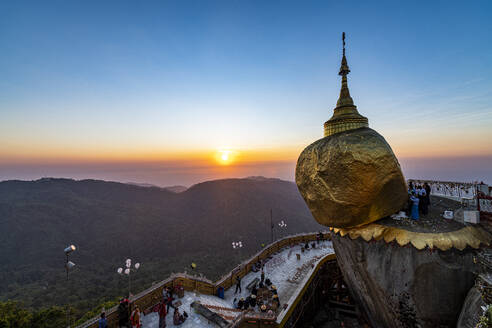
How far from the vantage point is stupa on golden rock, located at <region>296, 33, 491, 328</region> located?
6840 millimetres

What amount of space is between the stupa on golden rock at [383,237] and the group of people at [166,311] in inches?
358

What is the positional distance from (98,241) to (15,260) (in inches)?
843

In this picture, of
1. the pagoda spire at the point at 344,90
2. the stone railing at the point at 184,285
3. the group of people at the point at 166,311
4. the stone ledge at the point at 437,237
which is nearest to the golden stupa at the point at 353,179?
the stone ledge at the point at 437,237

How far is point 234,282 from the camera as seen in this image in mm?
15602

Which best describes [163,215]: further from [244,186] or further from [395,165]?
[395,165]

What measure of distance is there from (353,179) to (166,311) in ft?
40.1

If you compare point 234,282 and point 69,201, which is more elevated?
point 234,282

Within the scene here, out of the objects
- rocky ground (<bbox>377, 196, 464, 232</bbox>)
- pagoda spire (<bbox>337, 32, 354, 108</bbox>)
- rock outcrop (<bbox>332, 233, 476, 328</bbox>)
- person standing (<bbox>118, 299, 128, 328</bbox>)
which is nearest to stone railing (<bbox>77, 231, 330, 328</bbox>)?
person standing (<bbox>118, 299, 128, 328</bbox>)

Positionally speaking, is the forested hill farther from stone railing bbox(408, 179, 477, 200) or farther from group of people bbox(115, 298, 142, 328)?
stone railing bbox(408, 179, 477, 200)

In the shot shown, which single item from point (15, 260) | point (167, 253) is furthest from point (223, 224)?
point (15, 260)

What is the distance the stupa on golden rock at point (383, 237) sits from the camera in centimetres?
684

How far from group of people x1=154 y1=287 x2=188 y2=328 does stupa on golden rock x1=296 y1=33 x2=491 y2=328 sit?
909 cm

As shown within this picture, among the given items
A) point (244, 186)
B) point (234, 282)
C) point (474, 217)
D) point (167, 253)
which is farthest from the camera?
point (244, 186)

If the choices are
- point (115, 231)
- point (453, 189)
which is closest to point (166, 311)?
point (453, 189)
